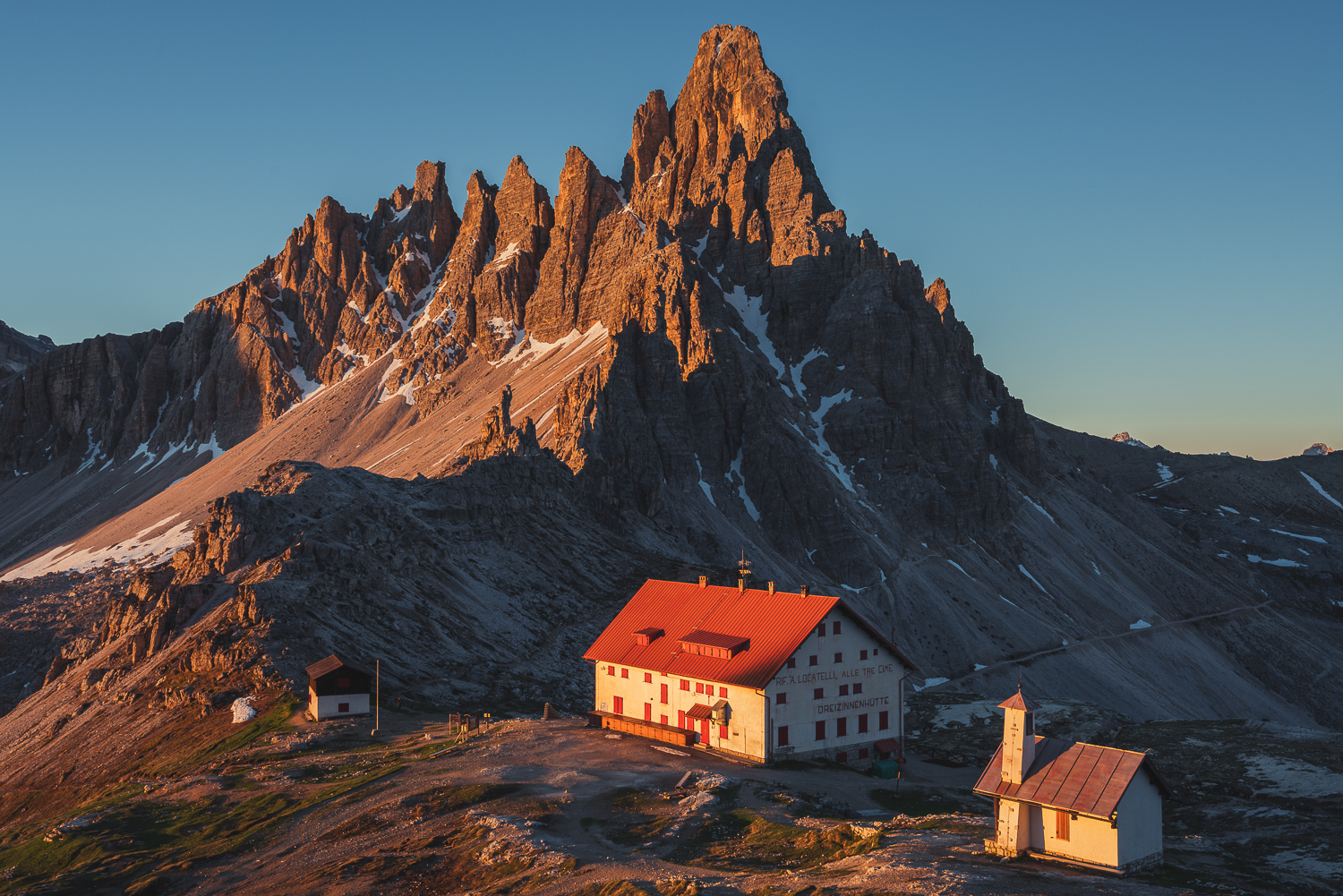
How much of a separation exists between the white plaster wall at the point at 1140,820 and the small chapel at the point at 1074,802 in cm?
3

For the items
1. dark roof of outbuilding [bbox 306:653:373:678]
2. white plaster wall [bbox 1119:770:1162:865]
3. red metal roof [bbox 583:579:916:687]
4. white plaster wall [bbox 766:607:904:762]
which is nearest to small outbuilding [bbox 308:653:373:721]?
dark roof of outbuilding [bbox 306:653:373:678]

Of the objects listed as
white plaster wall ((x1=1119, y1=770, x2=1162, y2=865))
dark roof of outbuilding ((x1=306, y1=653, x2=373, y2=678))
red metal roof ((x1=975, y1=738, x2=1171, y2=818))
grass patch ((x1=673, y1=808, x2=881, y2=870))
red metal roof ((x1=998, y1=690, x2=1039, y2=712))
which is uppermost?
red metal roof ((x1=998, y1=690, x2=1039, y2=712))

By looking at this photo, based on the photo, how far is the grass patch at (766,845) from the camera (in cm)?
3631

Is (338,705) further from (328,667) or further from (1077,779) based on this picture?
(1077,779)

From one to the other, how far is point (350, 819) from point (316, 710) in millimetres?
19642

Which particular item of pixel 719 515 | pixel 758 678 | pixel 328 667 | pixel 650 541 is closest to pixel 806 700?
pixel 758 678

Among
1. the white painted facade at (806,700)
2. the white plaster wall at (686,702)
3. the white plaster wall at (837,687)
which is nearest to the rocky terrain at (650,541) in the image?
the white plaster wall at (686,702)

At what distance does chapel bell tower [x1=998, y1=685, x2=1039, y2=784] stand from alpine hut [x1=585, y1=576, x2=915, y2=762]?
1637 centimetres

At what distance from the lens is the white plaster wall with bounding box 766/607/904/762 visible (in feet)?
176

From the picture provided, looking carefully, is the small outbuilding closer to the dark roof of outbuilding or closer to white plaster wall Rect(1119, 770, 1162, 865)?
the dark roof of outbuilding

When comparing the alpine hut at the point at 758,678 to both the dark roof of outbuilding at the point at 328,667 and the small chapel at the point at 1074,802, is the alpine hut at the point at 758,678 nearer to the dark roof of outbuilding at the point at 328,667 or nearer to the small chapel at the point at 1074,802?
the dark roof of outbuilding at the point at 328,667

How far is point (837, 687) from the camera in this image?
55.7m

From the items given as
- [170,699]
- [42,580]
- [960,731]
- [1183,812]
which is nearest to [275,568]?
[170,699]

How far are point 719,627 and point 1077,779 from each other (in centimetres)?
2511
